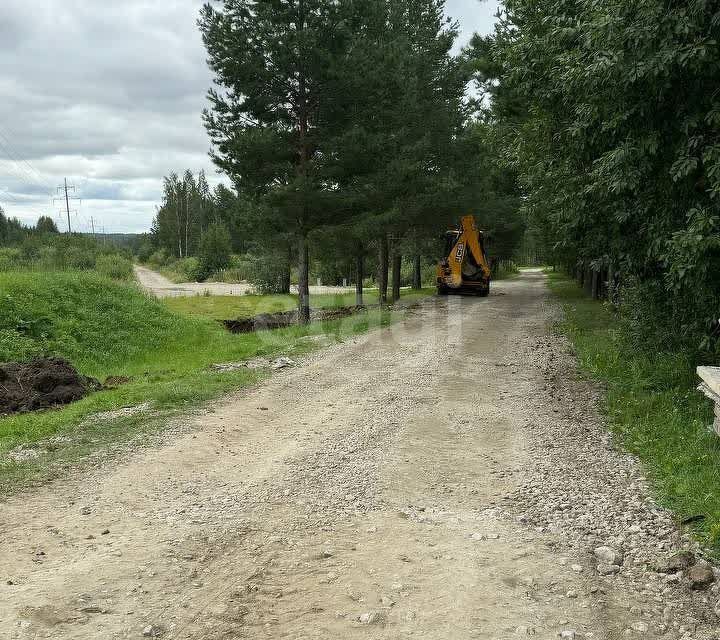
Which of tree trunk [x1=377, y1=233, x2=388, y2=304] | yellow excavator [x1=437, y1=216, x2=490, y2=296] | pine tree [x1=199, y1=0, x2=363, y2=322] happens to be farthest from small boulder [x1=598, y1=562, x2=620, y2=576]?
yellow excavator [x1=437, y1=216, x2=490, y2=296]

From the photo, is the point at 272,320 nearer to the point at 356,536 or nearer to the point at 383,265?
the point at 383,265

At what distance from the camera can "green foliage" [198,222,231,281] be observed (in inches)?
2499

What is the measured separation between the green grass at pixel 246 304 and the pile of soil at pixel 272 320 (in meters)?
1.50

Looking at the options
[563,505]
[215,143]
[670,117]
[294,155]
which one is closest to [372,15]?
[294,155]

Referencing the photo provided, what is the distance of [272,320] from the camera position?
73.6ft

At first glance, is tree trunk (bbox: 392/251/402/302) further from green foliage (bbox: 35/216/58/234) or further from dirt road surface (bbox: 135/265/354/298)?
green foliage (bbox: 35/216/58/234)

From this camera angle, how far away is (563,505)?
5258 millimetres

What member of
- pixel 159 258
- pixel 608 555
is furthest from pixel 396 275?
pixel 159 258

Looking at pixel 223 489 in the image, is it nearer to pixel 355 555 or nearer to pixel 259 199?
pixel 355 555

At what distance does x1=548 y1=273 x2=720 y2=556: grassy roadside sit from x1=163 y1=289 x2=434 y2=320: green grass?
15.4 meters

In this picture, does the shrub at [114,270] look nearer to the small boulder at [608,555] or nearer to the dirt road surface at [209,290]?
the dirt road surface at [209,290]

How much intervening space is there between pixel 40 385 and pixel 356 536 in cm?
760

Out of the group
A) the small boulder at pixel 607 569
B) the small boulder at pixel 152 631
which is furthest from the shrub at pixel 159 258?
the small boulder at pixel 607 569

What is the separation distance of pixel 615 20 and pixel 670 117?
4.87 feet
